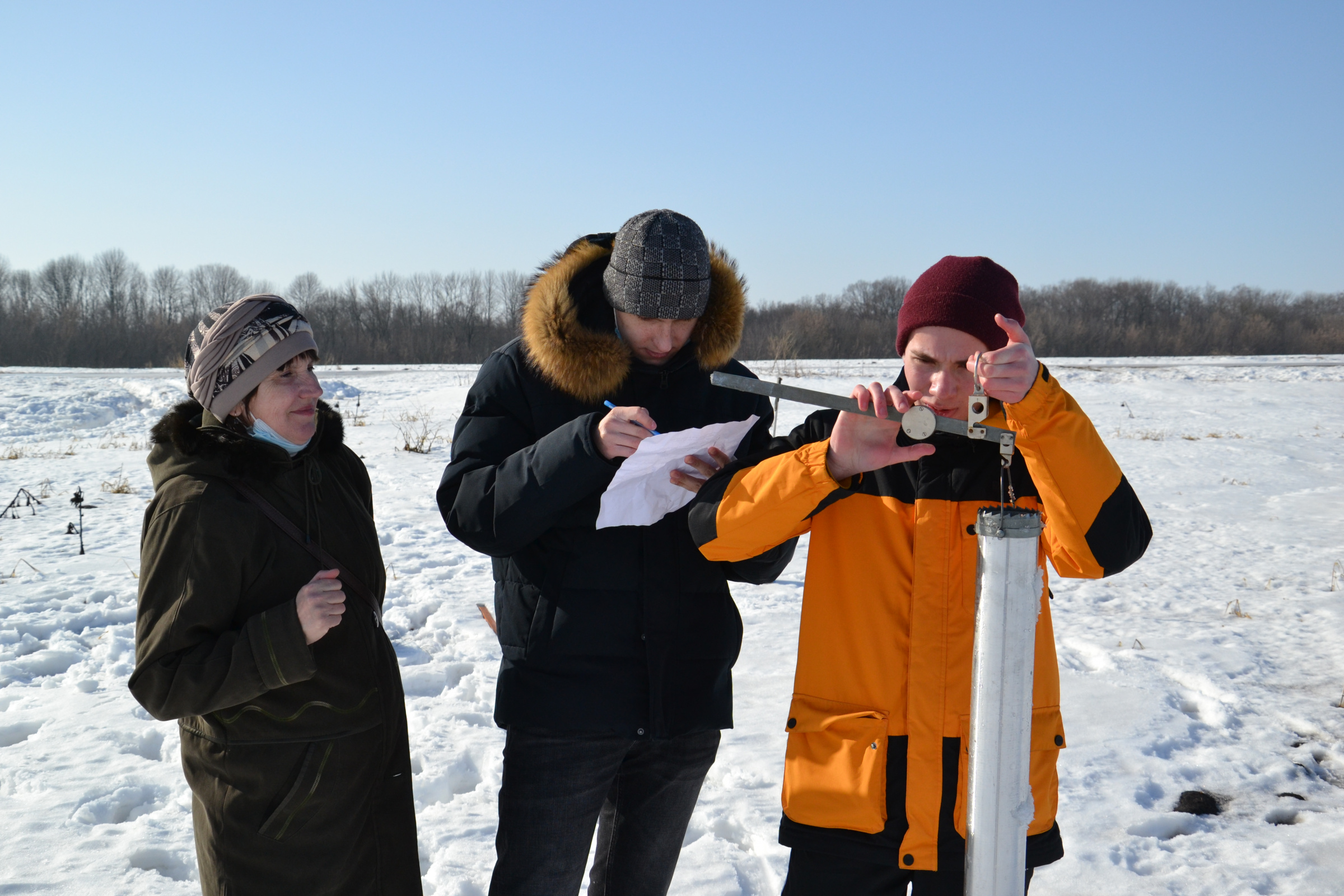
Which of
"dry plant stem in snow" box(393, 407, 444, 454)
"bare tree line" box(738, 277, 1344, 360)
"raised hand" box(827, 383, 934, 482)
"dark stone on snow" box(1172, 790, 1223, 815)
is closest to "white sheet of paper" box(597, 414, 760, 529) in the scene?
"raised hand" box(827, 383, 934, 482)

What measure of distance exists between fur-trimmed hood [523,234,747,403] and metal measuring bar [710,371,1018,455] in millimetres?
746

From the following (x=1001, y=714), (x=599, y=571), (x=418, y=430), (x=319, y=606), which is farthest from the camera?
(x=418, y=430)

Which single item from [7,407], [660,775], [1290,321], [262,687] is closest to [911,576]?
[660,775]

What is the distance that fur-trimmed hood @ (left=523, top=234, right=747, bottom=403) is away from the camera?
2170mm

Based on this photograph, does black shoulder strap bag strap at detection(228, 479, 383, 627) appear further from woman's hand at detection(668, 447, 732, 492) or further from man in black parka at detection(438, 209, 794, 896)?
woman's hand at detection(668, 447, 732, 492)

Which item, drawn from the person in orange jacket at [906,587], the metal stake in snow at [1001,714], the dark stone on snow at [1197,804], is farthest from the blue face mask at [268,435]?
the dark stone on snow at [1197,804]

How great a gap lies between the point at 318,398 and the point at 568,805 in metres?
1.24

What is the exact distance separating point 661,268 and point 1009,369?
953 millimetres

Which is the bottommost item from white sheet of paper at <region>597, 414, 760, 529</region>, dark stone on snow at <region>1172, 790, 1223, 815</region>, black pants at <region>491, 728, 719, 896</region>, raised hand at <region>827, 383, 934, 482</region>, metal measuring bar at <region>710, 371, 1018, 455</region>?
dark stone on snow at <region>1172, 790, 1223, 815</region>

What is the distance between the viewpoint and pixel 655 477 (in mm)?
2082

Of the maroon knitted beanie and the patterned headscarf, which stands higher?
the maroon knitted beanie

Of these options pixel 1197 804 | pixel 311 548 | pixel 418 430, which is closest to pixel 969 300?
pixel 311 548

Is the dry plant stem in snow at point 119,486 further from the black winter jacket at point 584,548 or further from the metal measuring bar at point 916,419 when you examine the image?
the metal measuring bar at point 916,419

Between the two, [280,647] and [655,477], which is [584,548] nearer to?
[655,477]
